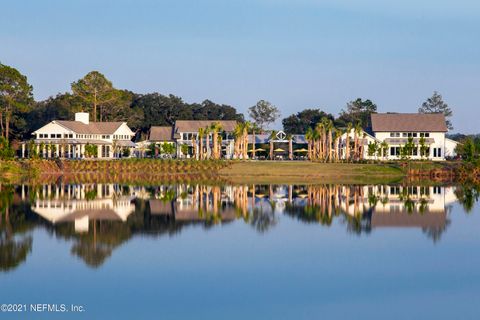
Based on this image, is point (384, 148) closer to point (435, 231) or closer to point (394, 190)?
point (394, 190)

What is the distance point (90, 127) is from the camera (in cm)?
8812

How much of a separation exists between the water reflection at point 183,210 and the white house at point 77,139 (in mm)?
26594

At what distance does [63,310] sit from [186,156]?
73.0m

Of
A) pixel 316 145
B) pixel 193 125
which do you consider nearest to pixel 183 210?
pixel 316 145

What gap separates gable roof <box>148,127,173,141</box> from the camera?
316 ft

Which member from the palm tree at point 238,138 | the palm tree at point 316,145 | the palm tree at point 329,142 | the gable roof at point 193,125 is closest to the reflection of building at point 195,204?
the palm tree at point 329,142

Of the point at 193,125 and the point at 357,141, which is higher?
the point at 193,125

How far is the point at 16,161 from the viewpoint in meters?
73.1

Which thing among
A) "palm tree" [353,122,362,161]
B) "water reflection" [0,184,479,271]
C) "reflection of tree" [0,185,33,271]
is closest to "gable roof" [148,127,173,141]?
"palm tree" [353,122,362,161]

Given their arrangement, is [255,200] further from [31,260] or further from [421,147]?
[421,147]

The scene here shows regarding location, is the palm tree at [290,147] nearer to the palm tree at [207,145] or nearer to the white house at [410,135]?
the white house at [410,135]

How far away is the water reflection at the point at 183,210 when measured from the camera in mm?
30000

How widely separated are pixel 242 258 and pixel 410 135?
64.0 m

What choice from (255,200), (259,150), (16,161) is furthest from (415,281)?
(259,150)
